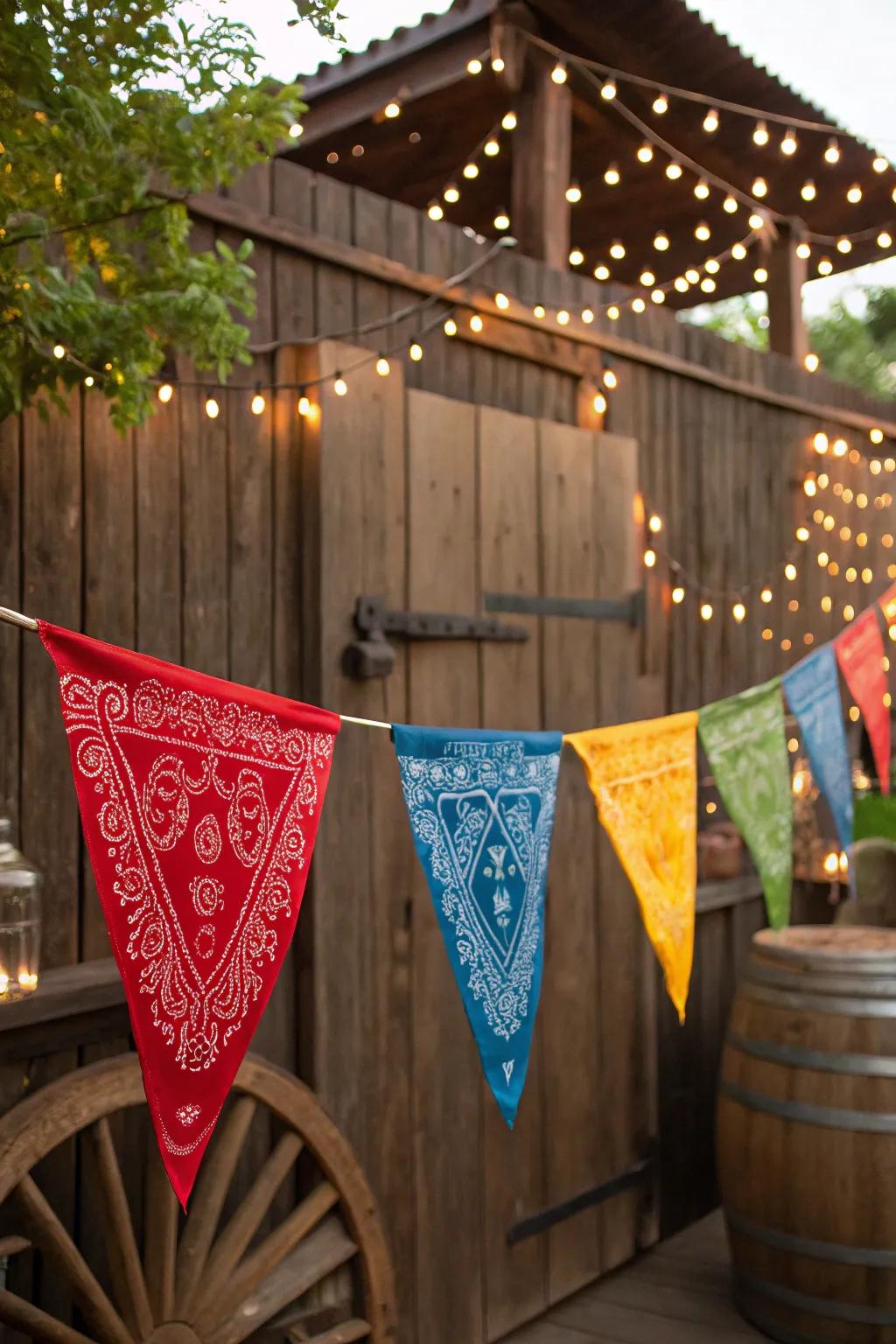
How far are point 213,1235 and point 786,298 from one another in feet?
13.1

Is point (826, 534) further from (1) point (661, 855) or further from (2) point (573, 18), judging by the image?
(1) point (661, 855)

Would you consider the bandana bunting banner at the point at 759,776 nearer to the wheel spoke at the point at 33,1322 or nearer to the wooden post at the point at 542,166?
the wooden post at the point at 542,166

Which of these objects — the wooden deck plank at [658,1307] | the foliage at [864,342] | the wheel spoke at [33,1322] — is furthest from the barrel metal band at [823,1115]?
the foliage at [864,342]

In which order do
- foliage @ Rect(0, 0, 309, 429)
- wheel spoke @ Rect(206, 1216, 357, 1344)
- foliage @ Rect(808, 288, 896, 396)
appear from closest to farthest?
foliage @ Rect(0, 0, 309, 429) < wheel spoke @ Rect(206, 1216, 357, 1344) < foliage @ Rect(808, 288, 896, 396)

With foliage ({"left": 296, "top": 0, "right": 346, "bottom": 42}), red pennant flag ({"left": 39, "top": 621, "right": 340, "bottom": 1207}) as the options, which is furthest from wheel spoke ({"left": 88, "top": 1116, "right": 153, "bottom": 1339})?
foliage ({"left": 296, "top": 0, "right": 346, "bottom": 42})

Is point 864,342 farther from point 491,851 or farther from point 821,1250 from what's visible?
point 491,851

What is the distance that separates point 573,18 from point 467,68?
1.09 feet

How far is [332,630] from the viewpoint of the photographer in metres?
2.88

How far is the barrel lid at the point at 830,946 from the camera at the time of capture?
324 centimetres

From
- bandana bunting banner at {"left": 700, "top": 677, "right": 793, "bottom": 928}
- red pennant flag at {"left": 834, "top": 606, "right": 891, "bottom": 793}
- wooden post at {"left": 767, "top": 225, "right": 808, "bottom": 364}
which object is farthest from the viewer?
wooden post at {"left": 767, "top": 225, "right": 808, "bottom": 364}

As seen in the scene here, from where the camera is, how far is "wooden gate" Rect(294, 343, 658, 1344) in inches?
114

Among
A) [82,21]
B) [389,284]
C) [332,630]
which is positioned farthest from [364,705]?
[82,21]

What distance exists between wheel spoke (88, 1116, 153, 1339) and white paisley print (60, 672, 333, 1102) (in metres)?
0.64

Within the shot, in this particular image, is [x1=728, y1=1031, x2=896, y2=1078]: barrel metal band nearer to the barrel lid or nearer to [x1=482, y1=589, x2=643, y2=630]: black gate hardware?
the barrel lid
